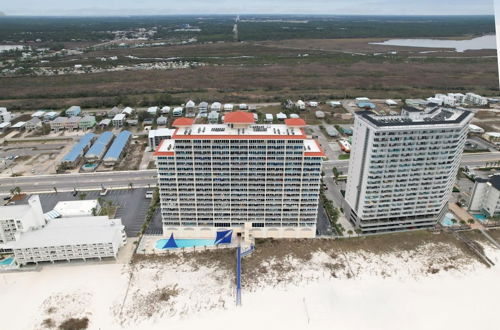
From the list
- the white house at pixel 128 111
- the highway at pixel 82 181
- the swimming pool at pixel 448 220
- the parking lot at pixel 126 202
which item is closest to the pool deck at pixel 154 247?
the parking lot at pixel 126 202

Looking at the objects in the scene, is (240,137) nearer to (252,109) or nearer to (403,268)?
(403,268)

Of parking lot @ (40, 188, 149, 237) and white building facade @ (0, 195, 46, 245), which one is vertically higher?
white building facade @ (0, 195, 46, 245)

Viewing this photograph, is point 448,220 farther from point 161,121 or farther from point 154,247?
point 161,121

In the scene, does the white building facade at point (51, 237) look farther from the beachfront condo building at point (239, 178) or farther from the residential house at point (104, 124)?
the residential house at point (104, 124)

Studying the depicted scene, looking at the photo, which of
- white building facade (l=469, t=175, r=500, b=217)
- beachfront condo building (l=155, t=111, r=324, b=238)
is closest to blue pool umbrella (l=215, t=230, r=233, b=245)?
beachfront condo building (l=155, t=111, r=324, b=238)

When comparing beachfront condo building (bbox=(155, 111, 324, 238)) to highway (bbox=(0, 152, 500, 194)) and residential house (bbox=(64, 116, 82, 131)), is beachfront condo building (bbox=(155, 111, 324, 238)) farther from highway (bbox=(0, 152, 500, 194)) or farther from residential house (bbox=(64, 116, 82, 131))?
residential house (bbox=(64, 116, 82, 131))

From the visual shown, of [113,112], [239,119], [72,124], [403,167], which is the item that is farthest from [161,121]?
[403,167]
